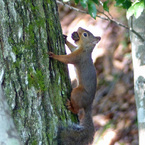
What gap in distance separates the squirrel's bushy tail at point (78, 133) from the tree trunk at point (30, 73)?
55 millimetres

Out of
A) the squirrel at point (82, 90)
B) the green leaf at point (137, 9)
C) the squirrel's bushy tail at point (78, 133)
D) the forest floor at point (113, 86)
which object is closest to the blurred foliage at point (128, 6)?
the green leaf at point (137, 9)

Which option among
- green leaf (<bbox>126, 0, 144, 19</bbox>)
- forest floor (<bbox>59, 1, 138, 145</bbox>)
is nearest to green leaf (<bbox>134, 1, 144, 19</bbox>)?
green leaf (<bbox>126, 0, 144, 19</bbox>)

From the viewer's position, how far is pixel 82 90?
3.01 meters

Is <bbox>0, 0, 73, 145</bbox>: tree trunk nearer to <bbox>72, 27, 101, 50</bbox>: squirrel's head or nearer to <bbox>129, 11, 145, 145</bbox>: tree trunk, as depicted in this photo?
<bbox>129, 11, 145, 145</bbox>: tree trunk

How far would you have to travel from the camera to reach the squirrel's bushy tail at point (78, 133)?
2221 mm

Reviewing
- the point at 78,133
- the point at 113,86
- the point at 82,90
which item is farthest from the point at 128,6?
the point at 113,86

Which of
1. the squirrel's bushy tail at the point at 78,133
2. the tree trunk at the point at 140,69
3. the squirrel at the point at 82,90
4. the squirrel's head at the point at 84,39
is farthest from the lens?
the squirrel's head at the point at 84,39

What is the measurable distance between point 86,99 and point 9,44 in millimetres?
1080

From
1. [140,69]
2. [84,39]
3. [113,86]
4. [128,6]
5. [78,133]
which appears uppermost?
[128,6]

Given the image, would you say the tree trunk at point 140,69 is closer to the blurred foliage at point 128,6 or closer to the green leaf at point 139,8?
the blurred foliage at point 128,6

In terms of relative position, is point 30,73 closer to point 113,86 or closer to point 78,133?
point 78,133

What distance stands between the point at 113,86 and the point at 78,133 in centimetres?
381

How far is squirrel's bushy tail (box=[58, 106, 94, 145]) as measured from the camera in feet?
7.29

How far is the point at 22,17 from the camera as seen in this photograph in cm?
214
